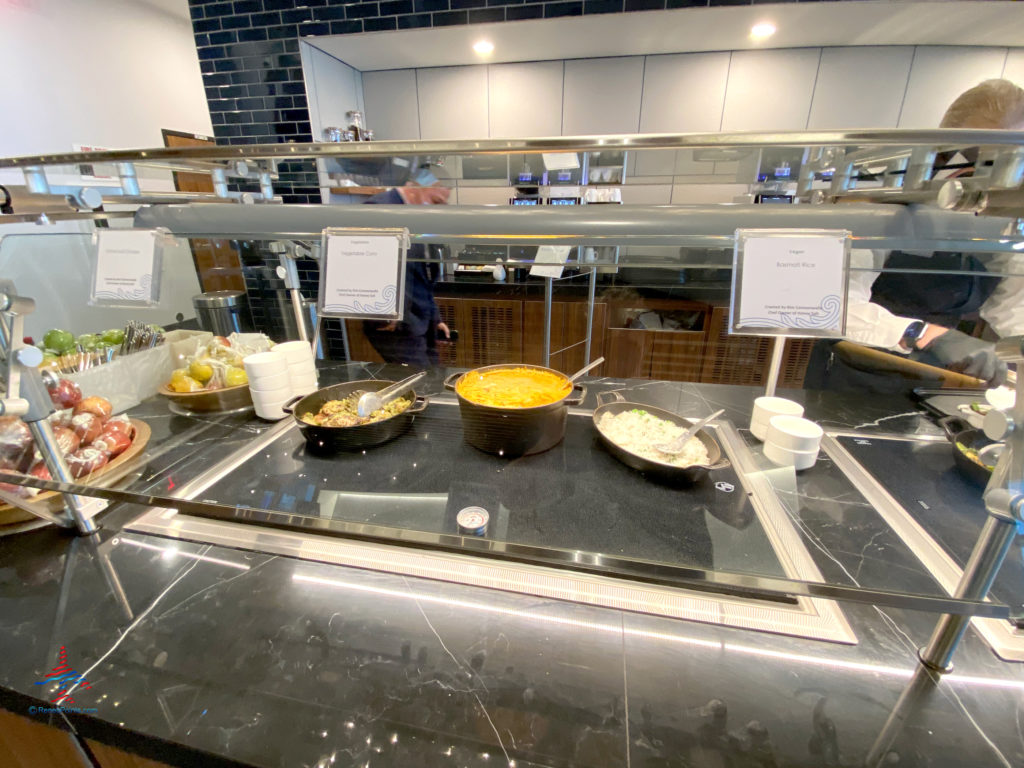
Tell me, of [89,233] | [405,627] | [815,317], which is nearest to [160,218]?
[89,233]

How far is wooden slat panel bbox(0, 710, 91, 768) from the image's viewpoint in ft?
2.17

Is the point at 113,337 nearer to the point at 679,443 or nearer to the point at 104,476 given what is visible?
the point at 104,476

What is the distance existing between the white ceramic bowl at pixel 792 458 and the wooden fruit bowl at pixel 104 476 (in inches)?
44.2

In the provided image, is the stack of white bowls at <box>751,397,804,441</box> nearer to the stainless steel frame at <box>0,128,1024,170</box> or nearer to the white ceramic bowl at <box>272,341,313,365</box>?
the stainless steel frame at <box>0,128,1024,170</box>

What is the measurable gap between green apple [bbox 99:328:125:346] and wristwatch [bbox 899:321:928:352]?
7.60ft

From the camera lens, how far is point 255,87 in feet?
10.6

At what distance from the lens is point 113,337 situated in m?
1.17

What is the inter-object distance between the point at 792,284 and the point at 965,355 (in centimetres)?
130

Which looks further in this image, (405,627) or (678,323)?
(678,323)

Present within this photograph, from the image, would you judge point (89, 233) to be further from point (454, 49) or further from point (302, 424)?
point (454, 49)

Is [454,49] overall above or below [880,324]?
above

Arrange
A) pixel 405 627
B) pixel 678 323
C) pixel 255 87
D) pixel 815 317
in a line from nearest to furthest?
pixel 815 317, pixel 405 627, pixel 678 323, pixel 255 87

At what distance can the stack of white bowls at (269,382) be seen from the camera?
0.93m

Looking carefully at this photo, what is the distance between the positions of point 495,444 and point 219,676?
1.77 feet
